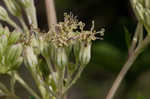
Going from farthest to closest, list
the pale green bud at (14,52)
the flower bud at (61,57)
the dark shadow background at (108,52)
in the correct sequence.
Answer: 1. the dark shadow background at (108,52)
2. the pale green bud at (14,52)
3. the flower bud at (61,57)

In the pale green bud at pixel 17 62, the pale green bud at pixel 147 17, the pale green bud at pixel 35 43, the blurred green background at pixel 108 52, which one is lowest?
the blurred green background at pixel 108 52

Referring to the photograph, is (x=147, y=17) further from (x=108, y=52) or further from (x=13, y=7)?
(x=108, y=52)

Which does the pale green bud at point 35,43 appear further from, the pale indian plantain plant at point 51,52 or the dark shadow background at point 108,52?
the dark shadow background at point 108,52

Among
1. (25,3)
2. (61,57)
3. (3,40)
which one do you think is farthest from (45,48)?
(25,3)

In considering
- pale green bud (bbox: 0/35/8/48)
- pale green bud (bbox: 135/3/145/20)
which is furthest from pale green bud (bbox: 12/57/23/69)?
pale green bud (bbox: 135/3/145/20)

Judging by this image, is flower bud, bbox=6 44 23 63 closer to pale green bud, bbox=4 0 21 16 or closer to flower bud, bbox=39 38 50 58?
flower bud, bbox=39 38 50 58

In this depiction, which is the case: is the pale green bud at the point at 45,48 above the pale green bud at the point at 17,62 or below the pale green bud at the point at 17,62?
above

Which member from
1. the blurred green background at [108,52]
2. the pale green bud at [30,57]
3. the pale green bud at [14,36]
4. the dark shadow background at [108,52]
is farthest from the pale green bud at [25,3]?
the dark shadow background at [108,52]

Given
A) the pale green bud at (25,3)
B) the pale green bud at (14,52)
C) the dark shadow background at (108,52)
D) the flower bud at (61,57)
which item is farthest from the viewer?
the dark shadow background at (108,52)
